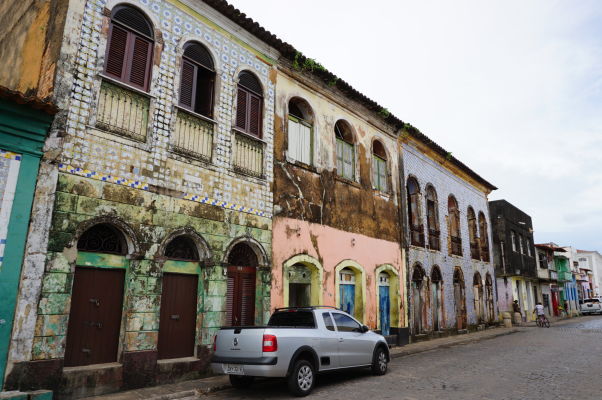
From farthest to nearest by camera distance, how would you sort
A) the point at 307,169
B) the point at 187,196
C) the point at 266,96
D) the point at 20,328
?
the point at 307,169
the point at 266,96
the point at 187,196
the point at 20,328

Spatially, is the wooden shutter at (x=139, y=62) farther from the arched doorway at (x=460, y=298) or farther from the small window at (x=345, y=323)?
the arched doorway at (x=460, y=298)

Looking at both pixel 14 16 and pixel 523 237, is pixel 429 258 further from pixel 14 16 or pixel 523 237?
pixel 523 237

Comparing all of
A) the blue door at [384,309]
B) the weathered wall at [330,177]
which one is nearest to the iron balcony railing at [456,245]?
the weathered wall at [330,177]

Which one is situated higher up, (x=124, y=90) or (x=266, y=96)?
(x=266, y=96)

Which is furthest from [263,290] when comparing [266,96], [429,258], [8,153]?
[429,258]

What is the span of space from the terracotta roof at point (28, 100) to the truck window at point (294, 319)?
5.54 metres

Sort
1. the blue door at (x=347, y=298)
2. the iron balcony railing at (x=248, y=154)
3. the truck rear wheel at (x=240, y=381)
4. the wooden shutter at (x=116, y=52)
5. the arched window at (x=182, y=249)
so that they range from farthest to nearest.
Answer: the blue door at (x=347, y=298), the iron balcony railing at (x=248, y=154), the arched window at (x=182, y=249), the wooden shutter at (x=116, y=52), the truck rear wheel at (x=240, y=381)

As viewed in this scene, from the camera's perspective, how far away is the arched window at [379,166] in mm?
15727

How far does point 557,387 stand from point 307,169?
7835 millimetres

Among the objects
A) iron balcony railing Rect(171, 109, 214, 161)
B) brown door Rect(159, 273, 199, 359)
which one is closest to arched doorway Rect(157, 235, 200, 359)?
brown door Rect(159, 273, 199, 359)

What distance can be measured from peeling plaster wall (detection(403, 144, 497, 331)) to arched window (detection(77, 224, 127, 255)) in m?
11.8

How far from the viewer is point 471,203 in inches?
945

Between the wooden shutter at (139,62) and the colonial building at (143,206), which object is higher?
the wooden shutter at (139,62)

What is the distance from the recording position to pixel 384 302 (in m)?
15.2
